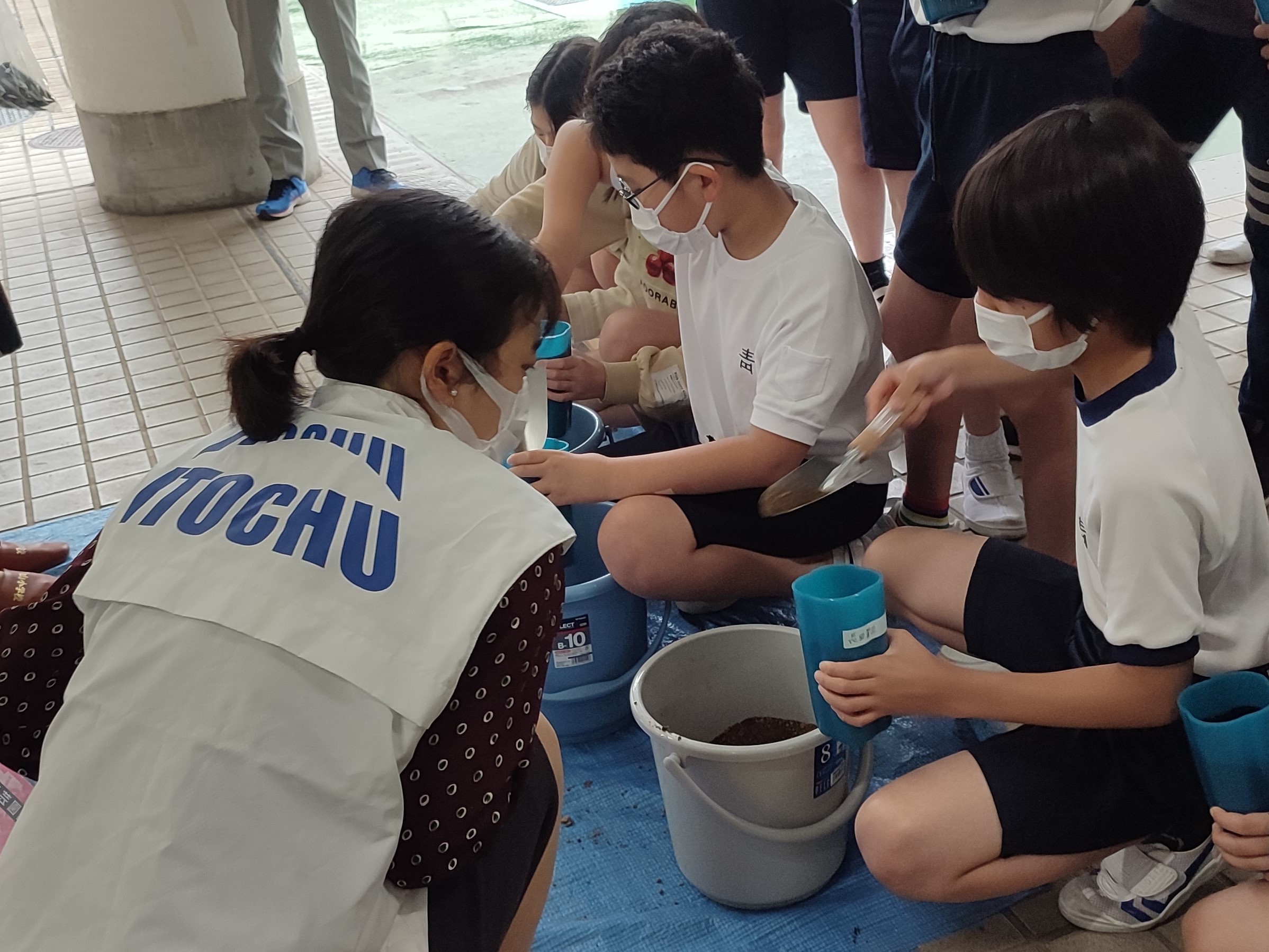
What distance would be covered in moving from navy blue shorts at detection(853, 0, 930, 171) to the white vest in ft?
4.36

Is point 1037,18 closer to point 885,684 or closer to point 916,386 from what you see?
point 916,386

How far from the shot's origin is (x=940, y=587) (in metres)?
1.35

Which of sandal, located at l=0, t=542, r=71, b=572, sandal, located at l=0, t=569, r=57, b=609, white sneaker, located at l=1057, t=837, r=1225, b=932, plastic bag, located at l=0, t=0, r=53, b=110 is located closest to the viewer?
white sneaker, located at l=1057, t=837, r=1225, b=932

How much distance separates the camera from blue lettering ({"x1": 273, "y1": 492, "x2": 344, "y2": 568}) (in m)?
0.78

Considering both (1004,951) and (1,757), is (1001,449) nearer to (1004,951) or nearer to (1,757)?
(1004,951)

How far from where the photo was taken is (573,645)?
148cm

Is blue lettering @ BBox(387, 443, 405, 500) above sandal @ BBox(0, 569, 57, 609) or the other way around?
above

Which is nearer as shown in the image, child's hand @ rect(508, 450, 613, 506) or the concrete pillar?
child's hand @ rect(508, 450, 613, 506)

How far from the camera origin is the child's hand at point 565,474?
141 cm

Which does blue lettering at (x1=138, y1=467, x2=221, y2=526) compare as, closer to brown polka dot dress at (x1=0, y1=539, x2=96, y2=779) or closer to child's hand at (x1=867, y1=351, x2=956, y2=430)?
brown polka dot dress at (x1=0, y1=539, x2=96, y2=779)

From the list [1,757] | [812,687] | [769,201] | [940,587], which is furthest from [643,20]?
[1,757]

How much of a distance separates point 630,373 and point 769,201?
0.54m

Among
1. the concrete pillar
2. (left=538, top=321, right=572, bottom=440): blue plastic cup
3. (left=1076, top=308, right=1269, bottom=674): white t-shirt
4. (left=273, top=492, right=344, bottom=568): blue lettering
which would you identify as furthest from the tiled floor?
(left=273, top=492, right=344, bottom=568): blue lettering

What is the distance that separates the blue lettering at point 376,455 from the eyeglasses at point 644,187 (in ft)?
2.34
